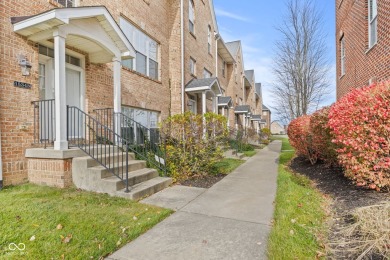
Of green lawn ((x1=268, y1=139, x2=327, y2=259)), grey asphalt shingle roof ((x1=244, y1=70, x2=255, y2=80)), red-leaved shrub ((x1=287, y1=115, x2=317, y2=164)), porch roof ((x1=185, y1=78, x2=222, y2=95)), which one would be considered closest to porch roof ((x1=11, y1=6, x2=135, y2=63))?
porch roof ((x1=185, y1=78, x2=222, y2=95))

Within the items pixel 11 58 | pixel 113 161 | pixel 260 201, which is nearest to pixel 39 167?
pixel 113 161

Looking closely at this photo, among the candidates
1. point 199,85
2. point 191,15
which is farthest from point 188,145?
point 191,15

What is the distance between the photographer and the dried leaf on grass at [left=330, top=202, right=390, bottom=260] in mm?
2518

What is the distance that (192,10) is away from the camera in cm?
1398

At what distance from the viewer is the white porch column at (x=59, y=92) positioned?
5328mm

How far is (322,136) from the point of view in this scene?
7.37m

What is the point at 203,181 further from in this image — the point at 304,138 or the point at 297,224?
the point at 304,138

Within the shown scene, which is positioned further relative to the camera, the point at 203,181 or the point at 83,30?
the point at 203,181

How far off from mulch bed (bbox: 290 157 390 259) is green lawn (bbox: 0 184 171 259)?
8.72 ft

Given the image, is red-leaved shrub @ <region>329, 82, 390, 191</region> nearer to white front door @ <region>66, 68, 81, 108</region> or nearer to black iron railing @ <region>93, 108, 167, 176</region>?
black iron railing @ <region>93, 108, 167, 176</region>

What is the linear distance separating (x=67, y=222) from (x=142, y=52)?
7.94 m

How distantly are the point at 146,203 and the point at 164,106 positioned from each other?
7072mm

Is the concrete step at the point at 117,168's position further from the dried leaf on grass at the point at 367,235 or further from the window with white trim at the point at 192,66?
the window with white trim at the point at 192,66

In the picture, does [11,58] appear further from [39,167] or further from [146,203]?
[146,203]
